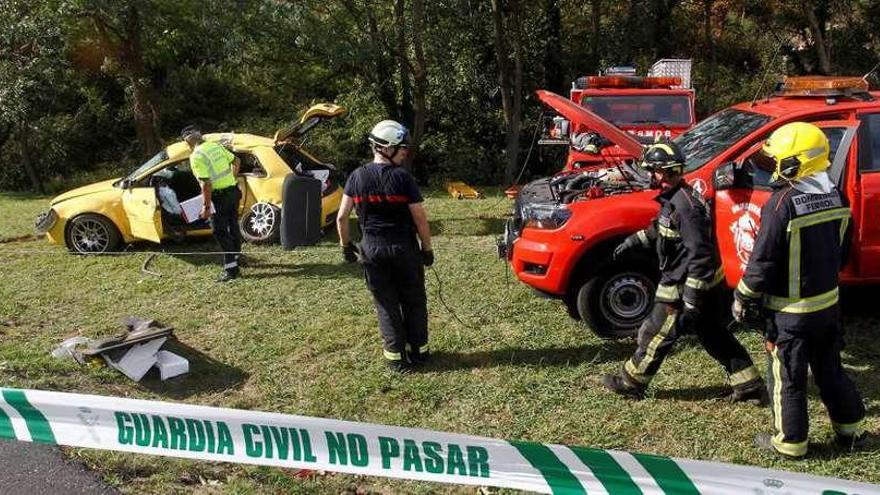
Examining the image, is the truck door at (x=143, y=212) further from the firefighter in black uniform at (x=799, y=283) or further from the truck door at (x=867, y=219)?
the truck door at (x=867, y=219)

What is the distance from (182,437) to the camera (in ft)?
11.2

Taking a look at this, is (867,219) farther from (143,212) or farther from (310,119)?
(143,212)

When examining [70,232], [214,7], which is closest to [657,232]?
[70,232]

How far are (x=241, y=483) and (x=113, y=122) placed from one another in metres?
18.4

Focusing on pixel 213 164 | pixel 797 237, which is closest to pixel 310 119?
pixel 213 164

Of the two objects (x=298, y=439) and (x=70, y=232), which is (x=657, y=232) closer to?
(x=298, y=439)

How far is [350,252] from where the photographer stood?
5.23 m

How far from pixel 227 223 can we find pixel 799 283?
19.3ft

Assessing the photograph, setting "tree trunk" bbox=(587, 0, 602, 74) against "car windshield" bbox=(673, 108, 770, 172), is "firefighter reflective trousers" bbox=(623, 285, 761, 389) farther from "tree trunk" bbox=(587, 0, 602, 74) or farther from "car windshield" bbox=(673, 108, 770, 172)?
"tree trunk" bbox=(587, 0, 602, 74)

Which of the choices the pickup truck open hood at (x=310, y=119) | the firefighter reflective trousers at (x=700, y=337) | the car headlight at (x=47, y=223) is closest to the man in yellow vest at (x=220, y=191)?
the pickup truck open hood at (x=310, y=119)

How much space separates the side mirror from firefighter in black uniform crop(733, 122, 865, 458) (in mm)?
1163

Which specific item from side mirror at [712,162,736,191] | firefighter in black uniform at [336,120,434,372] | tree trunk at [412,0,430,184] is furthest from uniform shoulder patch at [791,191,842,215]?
tree trunk at [412,0,430,184]

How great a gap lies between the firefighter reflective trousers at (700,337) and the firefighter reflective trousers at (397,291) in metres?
1.49

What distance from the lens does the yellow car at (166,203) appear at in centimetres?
859
